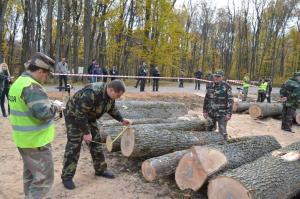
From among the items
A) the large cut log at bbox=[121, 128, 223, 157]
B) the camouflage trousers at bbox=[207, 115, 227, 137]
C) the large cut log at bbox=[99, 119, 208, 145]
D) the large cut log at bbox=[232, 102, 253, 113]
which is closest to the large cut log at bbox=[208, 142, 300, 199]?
the large cut log at bbox=[121, 128, 223, 157]

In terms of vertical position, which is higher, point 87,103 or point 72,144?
point 87,103

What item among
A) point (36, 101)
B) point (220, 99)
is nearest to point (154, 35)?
point (220, 99)

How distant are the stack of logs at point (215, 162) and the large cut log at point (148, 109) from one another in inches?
91.2

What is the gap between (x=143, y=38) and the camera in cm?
2555

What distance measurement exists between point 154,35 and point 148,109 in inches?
650

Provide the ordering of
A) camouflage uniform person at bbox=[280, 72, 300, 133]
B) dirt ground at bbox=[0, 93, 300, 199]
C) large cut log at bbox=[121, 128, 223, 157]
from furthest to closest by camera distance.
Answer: camouflage uniform person at bbox=[280, 72, 300, 133]
large cut log at bbox=[121, 128, 223, 157]
dirt ground at bbox=[0, 93, 300, 199]

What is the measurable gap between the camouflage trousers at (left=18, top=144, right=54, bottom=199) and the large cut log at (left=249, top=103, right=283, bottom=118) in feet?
32.2

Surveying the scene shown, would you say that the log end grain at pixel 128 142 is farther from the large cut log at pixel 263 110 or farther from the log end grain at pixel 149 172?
the large cut log at pixel 263 110

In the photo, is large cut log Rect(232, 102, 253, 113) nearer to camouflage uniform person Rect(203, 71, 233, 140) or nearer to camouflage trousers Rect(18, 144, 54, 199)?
camouflage uniform person Rect(203, 71, 233, 140)

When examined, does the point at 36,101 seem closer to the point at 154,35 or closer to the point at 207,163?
the point at 207,163

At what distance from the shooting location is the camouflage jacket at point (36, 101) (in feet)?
12.0

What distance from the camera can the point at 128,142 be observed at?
5891 millimetres

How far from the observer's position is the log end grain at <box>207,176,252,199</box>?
163 inches

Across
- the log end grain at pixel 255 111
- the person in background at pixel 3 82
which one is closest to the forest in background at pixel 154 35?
the person in background at pixel 3 82
